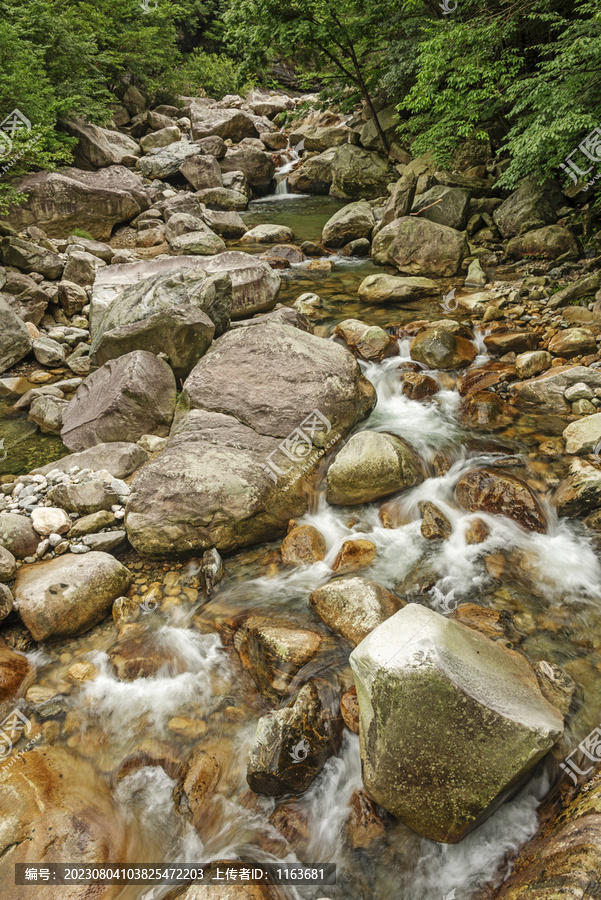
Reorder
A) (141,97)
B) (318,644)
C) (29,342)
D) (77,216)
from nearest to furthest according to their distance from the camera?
(318,644), (29,342), (77,216), (141,97)

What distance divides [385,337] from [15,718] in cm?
678

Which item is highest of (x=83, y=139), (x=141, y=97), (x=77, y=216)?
(x=141, y=97)

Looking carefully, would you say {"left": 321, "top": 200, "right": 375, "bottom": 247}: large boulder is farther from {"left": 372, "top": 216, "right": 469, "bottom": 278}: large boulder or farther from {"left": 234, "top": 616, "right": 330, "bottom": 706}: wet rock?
{"left": 234, "top": 616, "right": 330, "bottom": 706}: wet rock

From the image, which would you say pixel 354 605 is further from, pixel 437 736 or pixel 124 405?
pixel 124 405

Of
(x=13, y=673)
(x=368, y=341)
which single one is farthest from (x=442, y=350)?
(x=13, y=673)

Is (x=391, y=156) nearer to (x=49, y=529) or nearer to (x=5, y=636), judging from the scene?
(x=49, y=529)

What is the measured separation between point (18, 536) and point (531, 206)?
37.0ft

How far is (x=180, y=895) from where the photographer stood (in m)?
2.44

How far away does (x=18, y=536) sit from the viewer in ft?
14.0

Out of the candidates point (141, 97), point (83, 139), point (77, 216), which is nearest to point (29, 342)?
point (77, 216)

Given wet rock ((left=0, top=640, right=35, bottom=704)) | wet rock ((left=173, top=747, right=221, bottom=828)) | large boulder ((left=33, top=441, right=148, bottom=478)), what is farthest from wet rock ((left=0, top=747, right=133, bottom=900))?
large boulder ((left=33, top=441, right=148, bottom=478))

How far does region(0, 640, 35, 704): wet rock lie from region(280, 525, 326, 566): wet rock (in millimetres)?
2310

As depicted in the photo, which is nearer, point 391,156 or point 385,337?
point 385,337

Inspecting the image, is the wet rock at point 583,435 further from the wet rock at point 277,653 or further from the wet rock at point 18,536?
the wet rock at point 18,536
